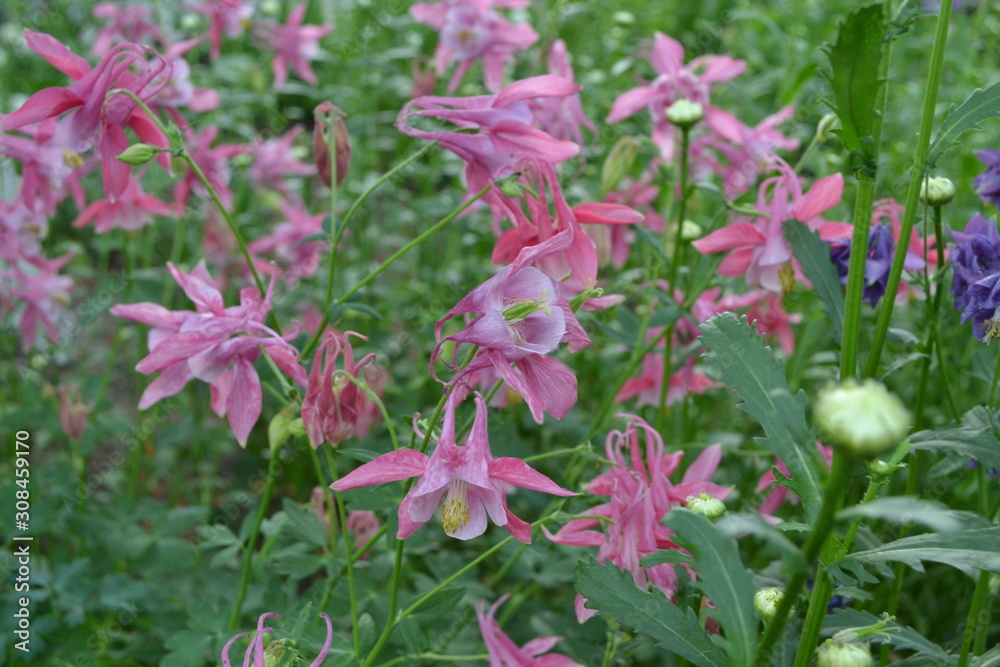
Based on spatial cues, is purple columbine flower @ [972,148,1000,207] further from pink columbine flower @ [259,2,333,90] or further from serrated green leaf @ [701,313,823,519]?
pink columbine flower @ [259,2,333,90]

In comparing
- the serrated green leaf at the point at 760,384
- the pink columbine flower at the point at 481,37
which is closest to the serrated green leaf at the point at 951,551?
the serrated green leaf at the point at 760,384

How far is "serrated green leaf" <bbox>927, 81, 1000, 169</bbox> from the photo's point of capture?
114 centimetres

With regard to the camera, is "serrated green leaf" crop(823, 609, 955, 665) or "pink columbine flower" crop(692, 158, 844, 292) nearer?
"serrated green leaf" crop(823, 609, 955, 665)

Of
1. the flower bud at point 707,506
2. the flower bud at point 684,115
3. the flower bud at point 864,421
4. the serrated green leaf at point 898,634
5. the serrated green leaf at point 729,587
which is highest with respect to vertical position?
the flower bud at point 684,115

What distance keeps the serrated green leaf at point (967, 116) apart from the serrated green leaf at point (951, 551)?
0.50 meters

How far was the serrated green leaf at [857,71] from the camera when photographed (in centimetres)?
106

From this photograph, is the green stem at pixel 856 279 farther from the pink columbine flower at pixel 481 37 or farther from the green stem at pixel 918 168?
the pink columbine flower at pixel 481 37

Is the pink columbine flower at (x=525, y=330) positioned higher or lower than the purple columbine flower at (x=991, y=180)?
lower

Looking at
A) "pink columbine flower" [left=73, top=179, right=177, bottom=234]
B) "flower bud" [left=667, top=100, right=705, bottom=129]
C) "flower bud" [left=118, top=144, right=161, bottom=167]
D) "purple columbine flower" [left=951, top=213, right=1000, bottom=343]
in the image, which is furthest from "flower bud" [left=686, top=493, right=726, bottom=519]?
"pink columbine flower" [left=73, top=179, right=177, bottom=234]

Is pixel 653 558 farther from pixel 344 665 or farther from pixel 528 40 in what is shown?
pixel 528 40

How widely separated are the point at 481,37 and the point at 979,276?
56.6 inches

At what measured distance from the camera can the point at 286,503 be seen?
1613mm

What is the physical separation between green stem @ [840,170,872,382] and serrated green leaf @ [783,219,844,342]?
123 mm

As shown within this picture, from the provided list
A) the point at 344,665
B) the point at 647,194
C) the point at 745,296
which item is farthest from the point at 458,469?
the point at 647,194
